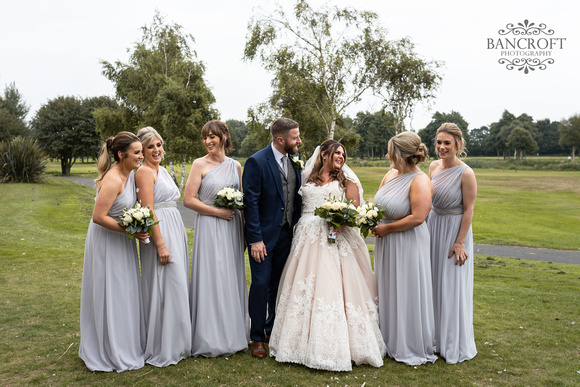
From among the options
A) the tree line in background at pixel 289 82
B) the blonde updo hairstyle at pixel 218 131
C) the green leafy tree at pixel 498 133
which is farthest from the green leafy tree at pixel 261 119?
the green leafy tree at pixel 498 133

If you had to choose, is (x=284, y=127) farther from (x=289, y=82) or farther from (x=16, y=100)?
(x=16, y=100)

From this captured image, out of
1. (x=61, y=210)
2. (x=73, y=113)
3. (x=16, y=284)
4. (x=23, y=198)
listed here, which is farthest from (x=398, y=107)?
(x=73, y=113)

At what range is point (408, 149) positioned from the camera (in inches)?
213

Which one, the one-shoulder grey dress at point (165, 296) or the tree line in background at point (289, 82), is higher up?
the tree line in background at point (289, 82)

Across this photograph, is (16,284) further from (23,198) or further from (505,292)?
(23,198)

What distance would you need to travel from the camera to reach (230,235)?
5777 mm

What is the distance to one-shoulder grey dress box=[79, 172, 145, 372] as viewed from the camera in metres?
5.15

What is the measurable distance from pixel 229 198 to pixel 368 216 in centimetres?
175

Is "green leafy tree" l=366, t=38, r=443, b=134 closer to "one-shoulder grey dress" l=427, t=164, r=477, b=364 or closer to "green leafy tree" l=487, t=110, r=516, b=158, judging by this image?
"one-shoulder grey dress" l=427, t=164, r=477, b=364

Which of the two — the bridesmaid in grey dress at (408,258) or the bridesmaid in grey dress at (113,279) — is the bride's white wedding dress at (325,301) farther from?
the bridesmaid in grey dress at (113,279)

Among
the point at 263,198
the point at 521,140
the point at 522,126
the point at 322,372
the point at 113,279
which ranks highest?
the point at 522,126

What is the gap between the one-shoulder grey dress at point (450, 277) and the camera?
5.55m

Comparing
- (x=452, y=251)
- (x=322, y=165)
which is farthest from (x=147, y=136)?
(x=452, y=251)

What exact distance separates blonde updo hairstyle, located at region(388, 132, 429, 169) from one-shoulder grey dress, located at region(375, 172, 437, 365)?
0.19 meters
